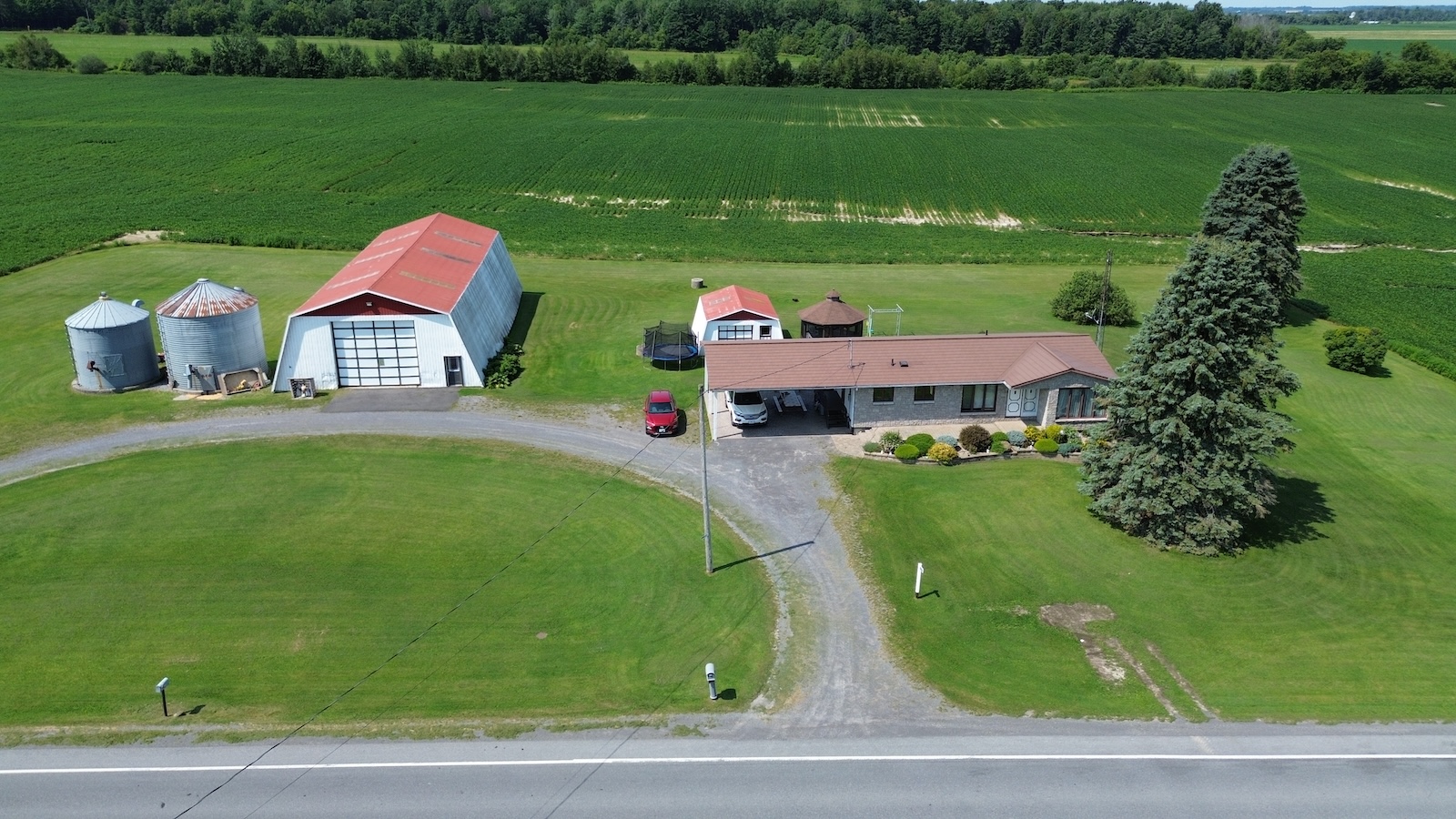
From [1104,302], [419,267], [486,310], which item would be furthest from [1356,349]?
[419,267]

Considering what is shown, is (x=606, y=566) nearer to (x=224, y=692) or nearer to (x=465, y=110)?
(x=224, y=692)

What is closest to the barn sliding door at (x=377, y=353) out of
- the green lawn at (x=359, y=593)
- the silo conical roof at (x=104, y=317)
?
the green lawn at (x=359, y=593)

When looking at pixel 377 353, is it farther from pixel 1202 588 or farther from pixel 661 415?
pixel 1202 588

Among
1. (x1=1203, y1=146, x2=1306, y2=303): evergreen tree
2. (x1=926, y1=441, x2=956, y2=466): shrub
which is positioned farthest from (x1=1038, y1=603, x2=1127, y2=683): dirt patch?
(x1=1203, y1=146, x2=1306, y2=303): evergreen tree

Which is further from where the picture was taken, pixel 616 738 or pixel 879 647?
pixel 879 647

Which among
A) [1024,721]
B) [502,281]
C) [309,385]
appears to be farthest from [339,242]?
[1024,721]

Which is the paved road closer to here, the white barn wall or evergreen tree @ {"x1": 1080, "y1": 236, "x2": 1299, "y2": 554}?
evergreen tree @ {"x1": 1080, "y1": 236, "x2": 1299, "y2": 554}

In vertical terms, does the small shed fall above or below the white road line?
above
